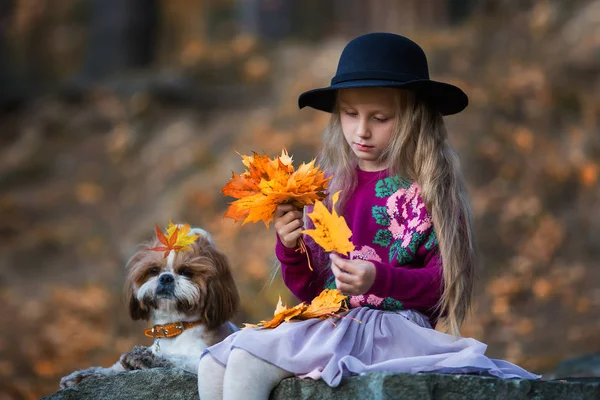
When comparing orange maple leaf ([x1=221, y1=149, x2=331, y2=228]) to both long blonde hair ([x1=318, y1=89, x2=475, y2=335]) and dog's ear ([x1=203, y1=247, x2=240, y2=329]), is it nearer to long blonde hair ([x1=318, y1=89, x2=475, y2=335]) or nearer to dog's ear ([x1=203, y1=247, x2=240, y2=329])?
long blonde hair ([x1=318, y1=89, x2=475, y2=335])

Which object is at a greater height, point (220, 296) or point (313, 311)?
point (220, 296)

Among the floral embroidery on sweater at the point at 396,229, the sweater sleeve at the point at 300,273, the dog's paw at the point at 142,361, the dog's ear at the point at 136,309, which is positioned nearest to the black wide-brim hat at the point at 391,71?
the floral embroidery on sweater at the point at 396,229

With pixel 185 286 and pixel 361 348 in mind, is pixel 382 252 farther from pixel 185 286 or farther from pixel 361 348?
pixel 185 286

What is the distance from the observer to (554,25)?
941cm

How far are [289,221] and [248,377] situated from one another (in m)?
0.62

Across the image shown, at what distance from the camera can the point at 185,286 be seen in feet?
12.7

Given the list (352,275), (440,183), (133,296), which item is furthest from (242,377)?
(440,183)

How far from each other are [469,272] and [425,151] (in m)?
0.52

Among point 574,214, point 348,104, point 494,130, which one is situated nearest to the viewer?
point 348,104

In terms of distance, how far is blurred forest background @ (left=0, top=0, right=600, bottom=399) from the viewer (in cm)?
759

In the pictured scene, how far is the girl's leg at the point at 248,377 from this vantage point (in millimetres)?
3264

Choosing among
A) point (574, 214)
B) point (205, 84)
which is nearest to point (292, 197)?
point (574, 214)

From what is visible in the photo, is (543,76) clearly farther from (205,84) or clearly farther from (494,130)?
(205,84)

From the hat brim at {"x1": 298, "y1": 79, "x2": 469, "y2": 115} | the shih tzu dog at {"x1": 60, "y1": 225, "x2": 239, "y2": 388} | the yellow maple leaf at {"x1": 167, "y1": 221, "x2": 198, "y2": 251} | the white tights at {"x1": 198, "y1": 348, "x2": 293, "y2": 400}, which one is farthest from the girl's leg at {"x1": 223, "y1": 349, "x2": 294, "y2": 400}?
the hat brim at {"x1": 298, "y1": 79, "x2": 469, "y2": 115}
